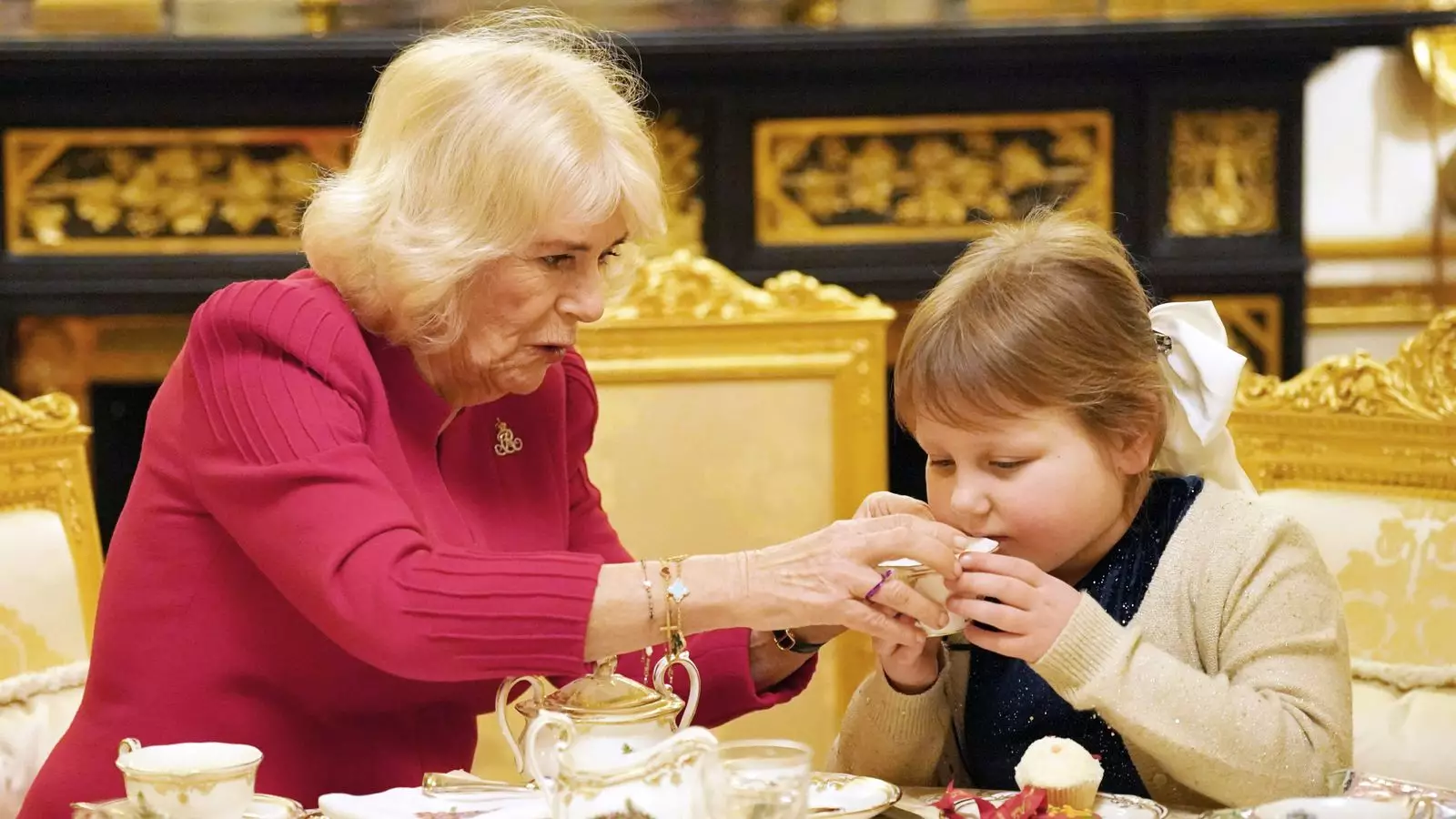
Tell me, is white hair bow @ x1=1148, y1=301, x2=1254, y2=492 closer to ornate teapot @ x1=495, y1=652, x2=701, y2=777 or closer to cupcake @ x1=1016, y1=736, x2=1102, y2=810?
cupcake @ x1=1016, y1=736, x2=1102, y2=810

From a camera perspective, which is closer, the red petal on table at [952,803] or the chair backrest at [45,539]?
the red petal on table at [952,803]

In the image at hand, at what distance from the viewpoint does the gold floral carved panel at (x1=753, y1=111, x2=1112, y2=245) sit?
320cm

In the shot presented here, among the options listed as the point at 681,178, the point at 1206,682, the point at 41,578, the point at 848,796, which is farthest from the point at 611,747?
the point at 681,178

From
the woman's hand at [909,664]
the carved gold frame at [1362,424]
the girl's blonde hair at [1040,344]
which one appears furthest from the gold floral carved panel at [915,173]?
the woman's hand at [909,664]

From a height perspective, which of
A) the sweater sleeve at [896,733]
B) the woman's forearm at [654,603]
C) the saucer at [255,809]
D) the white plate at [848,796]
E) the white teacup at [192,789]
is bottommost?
the sweater sleeve at [896,733]

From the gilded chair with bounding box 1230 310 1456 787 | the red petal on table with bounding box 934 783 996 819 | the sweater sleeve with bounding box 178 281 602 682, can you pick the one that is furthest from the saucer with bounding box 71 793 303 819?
the gilded chair with bounding box 1230 310 1456 787

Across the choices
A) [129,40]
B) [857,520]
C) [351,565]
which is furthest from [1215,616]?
[129,40]

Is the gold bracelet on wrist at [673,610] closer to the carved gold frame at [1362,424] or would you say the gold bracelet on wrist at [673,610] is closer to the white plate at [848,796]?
the white plate at [848,796]

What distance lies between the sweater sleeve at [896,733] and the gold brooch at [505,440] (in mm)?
491

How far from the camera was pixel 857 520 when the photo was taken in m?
1.54

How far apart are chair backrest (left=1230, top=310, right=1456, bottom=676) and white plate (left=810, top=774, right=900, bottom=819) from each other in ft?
3.02

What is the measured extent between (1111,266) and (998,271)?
11 centimetres

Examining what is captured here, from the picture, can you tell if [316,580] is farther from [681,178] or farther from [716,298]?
[681,178]

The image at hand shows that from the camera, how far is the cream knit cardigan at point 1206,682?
4.71 ft
